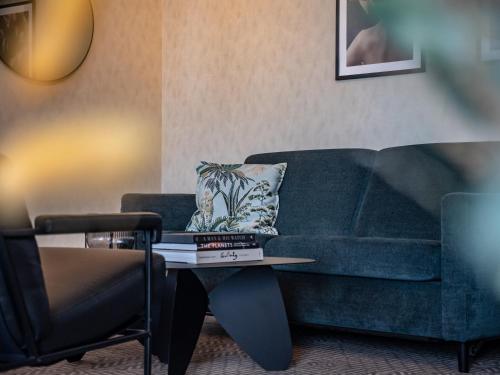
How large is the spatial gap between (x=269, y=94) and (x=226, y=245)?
215 cm

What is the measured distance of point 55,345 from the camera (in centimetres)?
140

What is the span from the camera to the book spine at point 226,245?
221 cm

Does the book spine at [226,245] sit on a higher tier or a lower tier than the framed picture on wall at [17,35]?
lower

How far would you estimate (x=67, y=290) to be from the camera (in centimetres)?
147

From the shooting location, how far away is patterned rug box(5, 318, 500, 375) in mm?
2334

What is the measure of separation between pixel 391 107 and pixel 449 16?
55cm

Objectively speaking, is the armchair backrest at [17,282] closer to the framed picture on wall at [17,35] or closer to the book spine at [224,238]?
the book spine at [224,238]

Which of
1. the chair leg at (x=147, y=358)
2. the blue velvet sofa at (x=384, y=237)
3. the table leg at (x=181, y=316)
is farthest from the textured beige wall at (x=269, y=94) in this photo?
the chair leg at (x=147, y=358)

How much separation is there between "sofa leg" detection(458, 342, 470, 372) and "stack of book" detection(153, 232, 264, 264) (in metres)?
0.74

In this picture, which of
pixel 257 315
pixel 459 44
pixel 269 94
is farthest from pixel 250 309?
pixel 269 94

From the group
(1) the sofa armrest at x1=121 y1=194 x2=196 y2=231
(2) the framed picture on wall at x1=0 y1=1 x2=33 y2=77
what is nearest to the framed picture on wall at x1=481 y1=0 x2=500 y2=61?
(1) the sofa armrest at x1=121 y1=194 x2=196 y2=231

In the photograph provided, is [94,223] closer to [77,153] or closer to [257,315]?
[257,315]

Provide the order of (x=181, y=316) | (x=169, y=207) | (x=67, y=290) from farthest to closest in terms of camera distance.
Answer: (x=169, y=207) → (x=181, y=316) → (x=67, y=290)

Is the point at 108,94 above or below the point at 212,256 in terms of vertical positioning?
above
